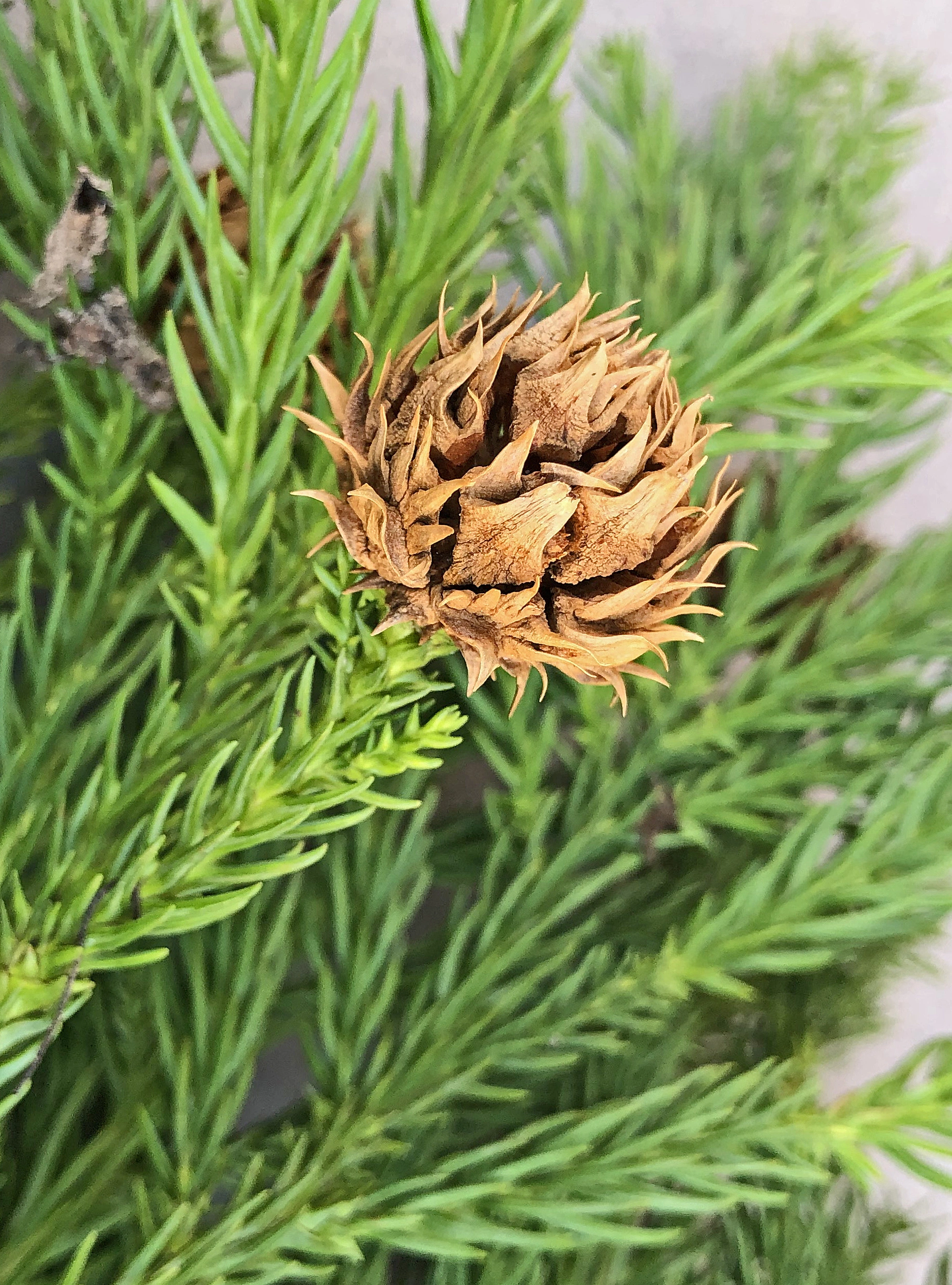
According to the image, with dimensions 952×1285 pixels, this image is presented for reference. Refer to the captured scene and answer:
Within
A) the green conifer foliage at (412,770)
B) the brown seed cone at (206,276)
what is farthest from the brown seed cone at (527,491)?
the brown seed cone at (206,276)

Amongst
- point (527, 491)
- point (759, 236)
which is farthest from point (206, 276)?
point (759, 236)

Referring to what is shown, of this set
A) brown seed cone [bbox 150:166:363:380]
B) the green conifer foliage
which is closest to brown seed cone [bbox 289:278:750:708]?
the green conifer foliage

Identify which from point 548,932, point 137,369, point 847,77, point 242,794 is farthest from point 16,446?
point 847,77

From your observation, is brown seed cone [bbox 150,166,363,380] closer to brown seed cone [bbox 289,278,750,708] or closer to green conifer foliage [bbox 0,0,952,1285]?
green conifer foliage [bbox 0,0,952,1285]

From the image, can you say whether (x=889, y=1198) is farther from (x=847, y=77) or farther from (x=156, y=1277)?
(x=847, y=77)

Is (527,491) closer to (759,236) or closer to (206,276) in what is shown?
(206,276)

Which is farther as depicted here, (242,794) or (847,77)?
(847,77)
